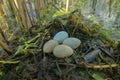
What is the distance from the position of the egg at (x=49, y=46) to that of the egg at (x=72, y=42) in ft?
0.32

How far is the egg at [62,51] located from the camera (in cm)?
221

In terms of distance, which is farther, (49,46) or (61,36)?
(61,36)

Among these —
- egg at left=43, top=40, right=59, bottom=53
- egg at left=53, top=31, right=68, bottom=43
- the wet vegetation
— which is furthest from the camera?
egg at left=53, top=31, right=68, bottom=43

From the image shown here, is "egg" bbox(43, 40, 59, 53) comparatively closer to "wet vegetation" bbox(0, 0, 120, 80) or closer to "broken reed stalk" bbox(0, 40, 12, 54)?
"wet vegetation" bbox(0, 0, 120, 80)

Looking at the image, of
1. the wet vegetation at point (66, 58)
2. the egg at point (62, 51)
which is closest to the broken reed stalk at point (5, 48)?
the wet vegetation at point (66, 58)

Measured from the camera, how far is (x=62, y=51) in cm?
220

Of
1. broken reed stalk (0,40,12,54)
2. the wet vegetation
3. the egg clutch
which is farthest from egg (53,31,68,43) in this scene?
broken reed stalk (0,40,12,54)

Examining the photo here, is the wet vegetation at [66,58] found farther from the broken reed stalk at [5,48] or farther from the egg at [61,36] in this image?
the egg at [61,36]

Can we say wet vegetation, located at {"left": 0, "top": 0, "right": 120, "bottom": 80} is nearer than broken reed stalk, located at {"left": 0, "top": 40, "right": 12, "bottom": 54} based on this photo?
Yes

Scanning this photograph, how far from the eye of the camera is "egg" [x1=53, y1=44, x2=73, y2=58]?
7.23ft

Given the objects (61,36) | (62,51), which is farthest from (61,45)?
(61,36)

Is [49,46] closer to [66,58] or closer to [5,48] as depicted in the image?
[66,58]

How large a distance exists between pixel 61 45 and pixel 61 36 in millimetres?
203

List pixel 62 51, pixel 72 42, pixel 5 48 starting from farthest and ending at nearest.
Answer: pixel 5 48, pixel 72 42, pixel 62 51
